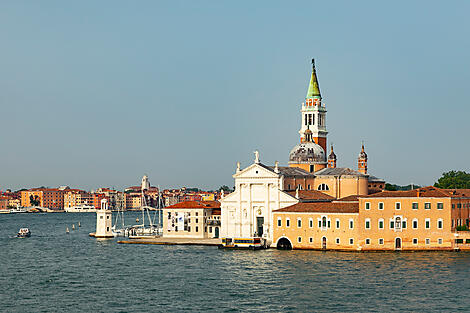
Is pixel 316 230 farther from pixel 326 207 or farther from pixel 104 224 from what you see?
pixel 104 224

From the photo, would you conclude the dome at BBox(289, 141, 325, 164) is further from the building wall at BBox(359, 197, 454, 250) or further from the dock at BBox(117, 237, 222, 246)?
the building wall at BBox(359, 197, 454, 250)

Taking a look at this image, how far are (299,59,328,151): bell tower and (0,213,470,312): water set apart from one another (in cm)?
3155

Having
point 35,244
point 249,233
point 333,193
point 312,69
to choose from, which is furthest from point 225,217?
point 312,69

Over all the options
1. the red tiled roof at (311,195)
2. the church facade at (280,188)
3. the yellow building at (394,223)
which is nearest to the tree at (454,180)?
the church facade at (280,188)

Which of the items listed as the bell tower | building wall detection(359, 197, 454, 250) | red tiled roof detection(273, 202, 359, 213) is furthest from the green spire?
building wall detection(359, 197, 454, 250)

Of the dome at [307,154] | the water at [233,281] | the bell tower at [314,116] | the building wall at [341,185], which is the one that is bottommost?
the water at [233,281]

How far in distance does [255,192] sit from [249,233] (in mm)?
3810

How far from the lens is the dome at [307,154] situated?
300ft

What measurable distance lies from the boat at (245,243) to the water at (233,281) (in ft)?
5.80

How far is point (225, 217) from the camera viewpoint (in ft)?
264

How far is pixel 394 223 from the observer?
6638 centimetres

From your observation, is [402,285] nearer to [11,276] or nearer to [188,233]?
[11,276]

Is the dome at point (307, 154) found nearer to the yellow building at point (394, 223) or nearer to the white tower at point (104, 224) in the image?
the white tower at point (104, 224)

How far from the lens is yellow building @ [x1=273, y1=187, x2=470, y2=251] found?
2584 inches
